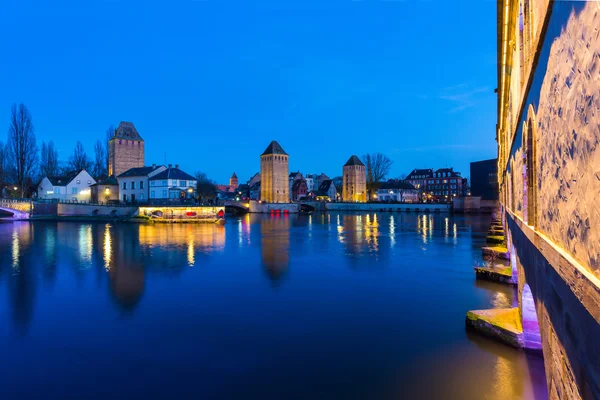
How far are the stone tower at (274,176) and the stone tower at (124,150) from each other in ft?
67.3

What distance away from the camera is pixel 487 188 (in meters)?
62.9

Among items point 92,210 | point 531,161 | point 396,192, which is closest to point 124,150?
→ point 92,210

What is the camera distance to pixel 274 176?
222 ft

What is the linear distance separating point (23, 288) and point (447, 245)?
20786mm

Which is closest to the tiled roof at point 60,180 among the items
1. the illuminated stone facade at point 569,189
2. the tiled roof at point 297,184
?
the tiled roof at point 297,184

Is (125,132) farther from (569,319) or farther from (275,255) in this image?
(569,319)

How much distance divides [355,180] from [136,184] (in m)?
44.3

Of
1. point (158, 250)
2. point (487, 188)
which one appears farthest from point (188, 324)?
point (487, 188)

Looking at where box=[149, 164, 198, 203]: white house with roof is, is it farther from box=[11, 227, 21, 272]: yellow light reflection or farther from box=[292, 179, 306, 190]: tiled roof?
box=[292, 179, 306, 190]: tiled roof

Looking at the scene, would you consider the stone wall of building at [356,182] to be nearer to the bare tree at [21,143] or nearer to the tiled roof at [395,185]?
the tiled roof at [395,185]

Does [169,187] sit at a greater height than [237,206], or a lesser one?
greater

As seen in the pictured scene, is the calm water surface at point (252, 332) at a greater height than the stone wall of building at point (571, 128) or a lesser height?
lesser

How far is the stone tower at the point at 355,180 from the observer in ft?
267

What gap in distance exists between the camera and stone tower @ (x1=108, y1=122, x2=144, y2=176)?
2344 inches
